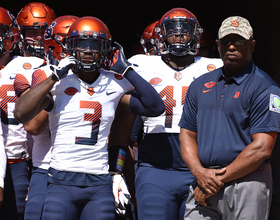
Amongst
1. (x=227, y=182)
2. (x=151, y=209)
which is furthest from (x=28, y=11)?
(x=227, y=182)

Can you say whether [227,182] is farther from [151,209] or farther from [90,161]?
[90,161]

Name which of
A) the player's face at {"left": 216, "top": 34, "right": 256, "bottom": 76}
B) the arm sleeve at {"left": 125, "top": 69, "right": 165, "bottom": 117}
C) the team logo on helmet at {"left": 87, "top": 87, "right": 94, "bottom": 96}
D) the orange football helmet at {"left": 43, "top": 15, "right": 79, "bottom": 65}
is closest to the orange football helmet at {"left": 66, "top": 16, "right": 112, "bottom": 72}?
the team logo on helmet at {"left": 87, "top": 87, "right": 94, "bottom": 96}

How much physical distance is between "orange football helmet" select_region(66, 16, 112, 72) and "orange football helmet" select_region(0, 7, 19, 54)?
2.11 ft

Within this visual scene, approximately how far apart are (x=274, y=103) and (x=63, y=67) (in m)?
1.29

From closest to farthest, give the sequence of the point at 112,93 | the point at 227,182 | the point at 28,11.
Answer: the point at 227,182 → the point at 112,93 → the point at 28,11

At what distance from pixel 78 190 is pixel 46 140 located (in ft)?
2.27

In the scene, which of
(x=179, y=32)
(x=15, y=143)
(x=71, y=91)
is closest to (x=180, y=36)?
(x=179, y=32)

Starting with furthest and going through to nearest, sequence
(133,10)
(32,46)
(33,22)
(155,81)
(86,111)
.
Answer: (133,10), (33,22), (32,46), (155,81), (86,111)

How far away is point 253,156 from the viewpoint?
221 centimetres

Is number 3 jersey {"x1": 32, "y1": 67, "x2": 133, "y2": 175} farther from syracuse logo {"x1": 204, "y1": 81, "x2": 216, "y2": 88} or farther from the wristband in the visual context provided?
syracuse logo {"x1": 204, "y1": 81, "x2": 216, "y2": 88}

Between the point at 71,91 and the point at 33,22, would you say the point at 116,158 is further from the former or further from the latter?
the point at 33,22

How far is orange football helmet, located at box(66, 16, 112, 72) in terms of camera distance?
2.81 meters

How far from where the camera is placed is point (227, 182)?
7.59ft

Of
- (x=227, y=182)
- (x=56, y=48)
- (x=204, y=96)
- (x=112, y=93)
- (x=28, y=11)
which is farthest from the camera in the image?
(x=28, y=11)
